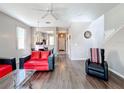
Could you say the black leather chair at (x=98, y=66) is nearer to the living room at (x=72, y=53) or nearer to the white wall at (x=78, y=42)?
the living room at (x=72, y=53)

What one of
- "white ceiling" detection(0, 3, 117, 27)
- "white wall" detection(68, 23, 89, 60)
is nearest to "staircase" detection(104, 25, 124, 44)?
"white ceiling" detection(0, 3, 117, 27)

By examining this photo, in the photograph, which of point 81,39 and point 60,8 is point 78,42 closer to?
point 81,39

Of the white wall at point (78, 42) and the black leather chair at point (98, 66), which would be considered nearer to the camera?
the black leather chair at point (98, 66)

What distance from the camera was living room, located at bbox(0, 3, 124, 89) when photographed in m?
3.55

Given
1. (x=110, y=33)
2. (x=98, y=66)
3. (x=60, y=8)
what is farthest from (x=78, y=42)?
(x=98, y=66)

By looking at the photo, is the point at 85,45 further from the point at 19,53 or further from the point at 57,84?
the point at 57,84

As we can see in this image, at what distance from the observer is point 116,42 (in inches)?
186

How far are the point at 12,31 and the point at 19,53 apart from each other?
165cm

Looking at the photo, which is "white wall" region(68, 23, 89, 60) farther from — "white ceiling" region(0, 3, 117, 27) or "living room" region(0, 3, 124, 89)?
"white ceiling" region(0, 3, 117, 27)

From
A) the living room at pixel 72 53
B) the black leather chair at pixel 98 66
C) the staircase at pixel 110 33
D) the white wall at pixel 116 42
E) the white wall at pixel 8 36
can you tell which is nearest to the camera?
the living room at pixel 72 53

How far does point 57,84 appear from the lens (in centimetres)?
355

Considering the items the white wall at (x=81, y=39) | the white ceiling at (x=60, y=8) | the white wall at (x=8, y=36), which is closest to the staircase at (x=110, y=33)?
the white ceiling at (x=60, y=8)

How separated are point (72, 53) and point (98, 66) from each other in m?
4.25

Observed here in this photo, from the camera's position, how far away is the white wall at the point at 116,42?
14.2ft
